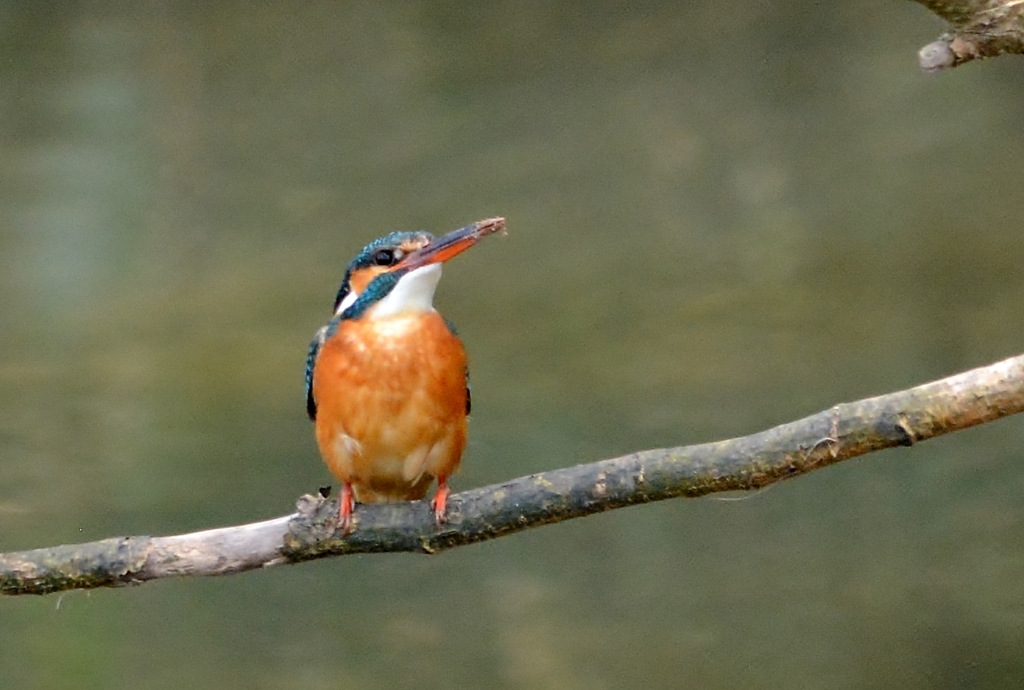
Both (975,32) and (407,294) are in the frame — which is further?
(407,294)

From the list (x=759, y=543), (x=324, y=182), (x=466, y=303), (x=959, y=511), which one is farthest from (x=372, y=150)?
(x=959, y=511)

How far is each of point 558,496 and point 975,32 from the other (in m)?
0.91

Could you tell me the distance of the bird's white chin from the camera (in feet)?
7.22

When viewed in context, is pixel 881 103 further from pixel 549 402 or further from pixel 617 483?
pixel 617 483

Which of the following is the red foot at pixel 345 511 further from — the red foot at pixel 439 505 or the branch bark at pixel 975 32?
the branch bark at pixel 975 32

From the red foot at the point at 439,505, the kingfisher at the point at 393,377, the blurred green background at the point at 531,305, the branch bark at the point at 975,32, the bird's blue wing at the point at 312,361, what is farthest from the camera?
the blurred green background at the point at 531,305

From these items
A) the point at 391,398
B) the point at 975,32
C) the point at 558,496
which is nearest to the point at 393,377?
the point at 391,398

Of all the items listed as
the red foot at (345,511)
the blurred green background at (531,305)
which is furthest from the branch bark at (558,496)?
the blurred green background at (531,305)

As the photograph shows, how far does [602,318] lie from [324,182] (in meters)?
0.93

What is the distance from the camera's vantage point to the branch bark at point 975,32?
1.63 meters

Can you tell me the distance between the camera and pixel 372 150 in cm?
353

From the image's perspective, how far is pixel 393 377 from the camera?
2.16m

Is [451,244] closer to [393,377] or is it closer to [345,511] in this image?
[393,377]

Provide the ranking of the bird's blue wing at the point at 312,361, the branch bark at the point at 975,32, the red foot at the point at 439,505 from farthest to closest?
the bird's blue wing at the point at 312,361
the red foot at the point at 439,505
the branch bark at the point at 975,32
